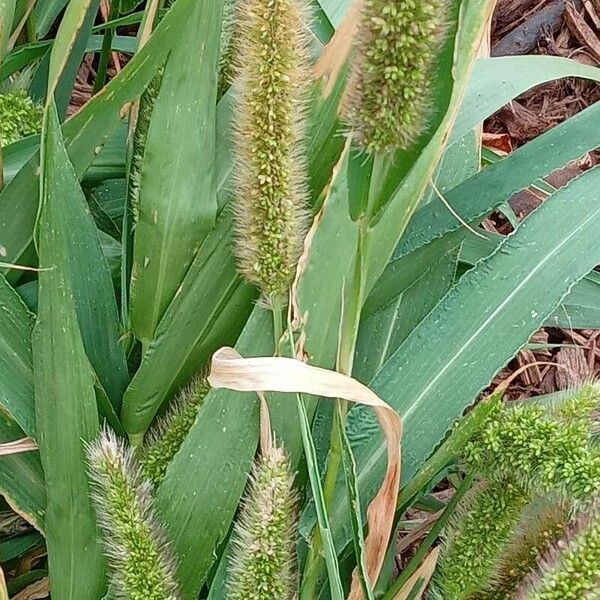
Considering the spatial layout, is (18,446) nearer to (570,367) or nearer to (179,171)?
(179,171)

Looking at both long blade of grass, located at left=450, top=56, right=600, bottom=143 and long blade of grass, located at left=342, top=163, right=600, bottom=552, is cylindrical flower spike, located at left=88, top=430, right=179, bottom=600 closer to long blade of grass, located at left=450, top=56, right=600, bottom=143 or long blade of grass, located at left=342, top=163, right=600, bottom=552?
long blade of grass, located at left=342, top=163, right=600, bottom=552

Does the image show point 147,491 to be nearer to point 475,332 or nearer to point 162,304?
point 162,304

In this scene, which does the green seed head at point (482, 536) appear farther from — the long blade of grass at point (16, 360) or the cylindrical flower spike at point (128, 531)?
the long blade of grass at point (16, 360)

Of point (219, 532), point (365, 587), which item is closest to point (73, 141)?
point (219, 532)

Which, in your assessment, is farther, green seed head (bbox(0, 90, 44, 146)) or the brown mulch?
the brown mulch

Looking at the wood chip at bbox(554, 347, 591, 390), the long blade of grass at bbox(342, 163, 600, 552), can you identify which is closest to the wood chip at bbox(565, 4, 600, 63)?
the wood chip at bbox(554, 347, 591, 390)

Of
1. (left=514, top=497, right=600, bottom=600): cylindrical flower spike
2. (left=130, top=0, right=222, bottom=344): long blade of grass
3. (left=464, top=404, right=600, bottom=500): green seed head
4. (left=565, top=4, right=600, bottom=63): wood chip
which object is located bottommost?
(left=514, top=497, right=600, bottom=600): cylindrical flower spike
